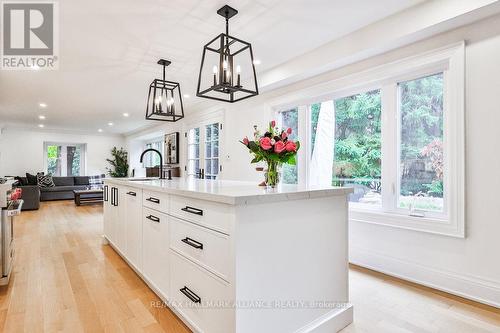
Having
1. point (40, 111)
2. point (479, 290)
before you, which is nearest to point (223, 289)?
point (479, 290)

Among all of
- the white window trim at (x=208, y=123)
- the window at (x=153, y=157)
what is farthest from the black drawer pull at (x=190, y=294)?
the window at (x=153, y=157)

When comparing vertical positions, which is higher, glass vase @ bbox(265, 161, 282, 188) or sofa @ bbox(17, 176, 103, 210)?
glass vase @ bbox(265, 161, 282, 188)

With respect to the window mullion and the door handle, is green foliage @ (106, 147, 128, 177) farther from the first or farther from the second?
the window mullion

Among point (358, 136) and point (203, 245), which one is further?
point (358, 136)

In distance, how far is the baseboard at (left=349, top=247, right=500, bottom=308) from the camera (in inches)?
82.5

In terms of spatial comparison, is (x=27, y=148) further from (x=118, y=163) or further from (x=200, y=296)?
(x=200, y=296)

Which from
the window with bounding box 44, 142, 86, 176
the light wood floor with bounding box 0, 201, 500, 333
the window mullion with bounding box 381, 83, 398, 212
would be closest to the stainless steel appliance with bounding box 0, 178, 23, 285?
the light wood floor with bounding box 0, 201, 500, 333

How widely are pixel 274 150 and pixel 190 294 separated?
1.07 meters

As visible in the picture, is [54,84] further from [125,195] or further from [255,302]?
[255,302]

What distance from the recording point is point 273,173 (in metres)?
1.94

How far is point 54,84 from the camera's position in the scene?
4.37m

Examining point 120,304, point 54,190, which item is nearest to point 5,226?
point 120,304

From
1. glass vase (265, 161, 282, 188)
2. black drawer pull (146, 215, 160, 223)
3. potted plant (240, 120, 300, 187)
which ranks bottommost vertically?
black drawer pull (146, 215, 160, 223)

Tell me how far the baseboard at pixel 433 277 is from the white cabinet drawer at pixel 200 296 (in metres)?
2.00
